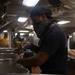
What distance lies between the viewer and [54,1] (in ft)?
10.6

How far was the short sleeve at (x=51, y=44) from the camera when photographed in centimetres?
179

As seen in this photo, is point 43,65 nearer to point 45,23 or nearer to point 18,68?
point 18,68

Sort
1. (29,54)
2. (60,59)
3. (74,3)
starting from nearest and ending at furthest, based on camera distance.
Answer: (60,59), (74,3), (29,54)

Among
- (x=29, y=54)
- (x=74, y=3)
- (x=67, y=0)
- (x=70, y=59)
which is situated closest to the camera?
(x=67, y=0)

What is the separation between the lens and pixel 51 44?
1810 millimetres

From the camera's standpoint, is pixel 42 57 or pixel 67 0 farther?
pixel 67 0

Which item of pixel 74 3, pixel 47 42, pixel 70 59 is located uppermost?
pixel 74 3

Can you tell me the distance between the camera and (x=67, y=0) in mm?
3090

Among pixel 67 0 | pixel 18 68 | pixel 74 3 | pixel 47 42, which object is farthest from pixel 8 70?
pixel 74 3

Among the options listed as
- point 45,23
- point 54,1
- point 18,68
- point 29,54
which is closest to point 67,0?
point 54,1

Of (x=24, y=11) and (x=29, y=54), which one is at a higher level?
(x=24, y=11)

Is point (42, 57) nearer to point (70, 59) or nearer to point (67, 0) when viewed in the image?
point (67, 0)

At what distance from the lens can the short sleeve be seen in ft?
5.89

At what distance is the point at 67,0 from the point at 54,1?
259 mm
